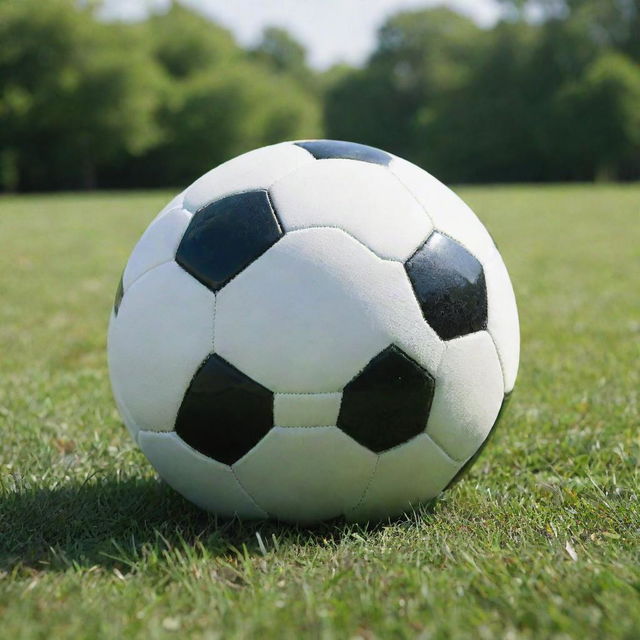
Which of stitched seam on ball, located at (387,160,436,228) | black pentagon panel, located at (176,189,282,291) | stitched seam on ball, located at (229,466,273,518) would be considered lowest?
stitched seam on ball, located at (229,466,273,518)

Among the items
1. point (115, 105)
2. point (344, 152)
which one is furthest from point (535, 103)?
point (344, 152)

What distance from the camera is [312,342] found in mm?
2279

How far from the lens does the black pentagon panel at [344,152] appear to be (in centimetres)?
267

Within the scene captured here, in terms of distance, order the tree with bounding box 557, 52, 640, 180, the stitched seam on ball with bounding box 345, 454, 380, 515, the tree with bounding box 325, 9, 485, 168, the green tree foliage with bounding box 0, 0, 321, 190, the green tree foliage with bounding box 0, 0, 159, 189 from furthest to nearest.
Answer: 1. the tree with bounding box 325, 9, 485, 168
2. the tree with bounding box 557, 52, 640, 180
3. the green tree foliage with bounding box 0, 0, 321, 190
4. the green tree foliage with bounding box 0, 0, 159, 189
5. the stitched seam on ball with bounding box 345, 454, 380, 515

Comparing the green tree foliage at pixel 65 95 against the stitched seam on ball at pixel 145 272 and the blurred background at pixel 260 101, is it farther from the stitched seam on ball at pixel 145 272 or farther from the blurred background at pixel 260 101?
the stitched seam on ball at pixel 145 272

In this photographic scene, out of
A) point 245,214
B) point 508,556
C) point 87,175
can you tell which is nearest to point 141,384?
point 245,214

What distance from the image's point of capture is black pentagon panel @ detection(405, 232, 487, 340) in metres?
2.40

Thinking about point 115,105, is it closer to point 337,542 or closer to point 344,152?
point 344,152

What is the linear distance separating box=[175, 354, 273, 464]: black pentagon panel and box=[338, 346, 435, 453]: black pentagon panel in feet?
0.79

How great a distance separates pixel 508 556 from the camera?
2242 mm

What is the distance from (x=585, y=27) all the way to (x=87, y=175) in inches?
1422

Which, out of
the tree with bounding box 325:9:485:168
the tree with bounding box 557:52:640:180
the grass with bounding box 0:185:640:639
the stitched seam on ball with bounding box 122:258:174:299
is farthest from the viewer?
the tree with bounding box 325:9:485:168

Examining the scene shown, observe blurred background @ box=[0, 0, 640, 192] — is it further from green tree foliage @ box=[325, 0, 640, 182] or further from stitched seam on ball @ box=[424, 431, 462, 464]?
stitched seam on ball @ box=[424, 431, 462, 464]

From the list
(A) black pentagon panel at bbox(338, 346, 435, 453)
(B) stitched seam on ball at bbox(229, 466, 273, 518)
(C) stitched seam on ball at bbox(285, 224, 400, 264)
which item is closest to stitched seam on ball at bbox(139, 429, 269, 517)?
(B) stitched seam on ball at bbox(229, 466, 273, 518)
